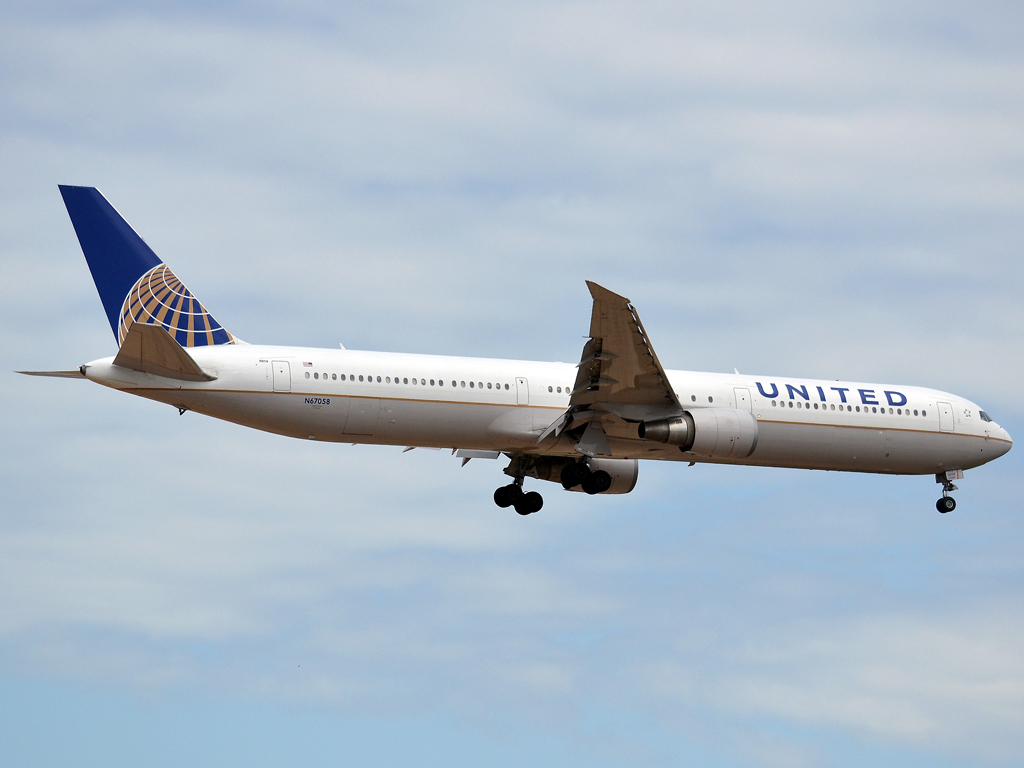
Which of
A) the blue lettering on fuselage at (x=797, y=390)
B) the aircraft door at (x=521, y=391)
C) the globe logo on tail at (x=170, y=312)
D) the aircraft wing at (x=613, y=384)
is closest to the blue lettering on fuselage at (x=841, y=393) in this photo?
the blue lettering on fuselage at (x=797, y=390)

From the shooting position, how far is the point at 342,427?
27969mm

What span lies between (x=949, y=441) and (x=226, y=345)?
1875cm

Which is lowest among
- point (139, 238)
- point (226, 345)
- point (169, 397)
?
point (169, 397)

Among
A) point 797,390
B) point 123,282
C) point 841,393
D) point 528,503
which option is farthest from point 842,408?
point 123,282

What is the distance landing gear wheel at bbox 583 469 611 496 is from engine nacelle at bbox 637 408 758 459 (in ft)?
8.94

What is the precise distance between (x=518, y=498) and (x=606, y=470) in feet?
8.65

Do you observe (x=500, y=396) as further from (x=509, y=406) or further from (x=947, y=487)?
(x=947, y=487)

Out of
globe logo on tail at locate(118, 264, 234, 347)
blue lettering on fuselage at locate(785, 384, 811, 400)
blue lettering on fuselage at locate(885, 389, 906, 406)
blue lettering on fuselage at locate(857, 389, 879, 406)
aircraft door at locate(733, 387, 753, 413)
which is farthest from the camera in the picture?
blue lettering on fuselage at locate(885, 389, 906, 406)

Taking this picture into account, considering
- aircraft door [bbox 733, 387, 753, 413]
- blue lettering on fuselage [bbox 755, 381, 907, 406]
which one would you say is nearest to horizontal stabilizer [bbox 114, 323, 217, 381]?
aircraft door [bbox 733, 387, 753, 413]

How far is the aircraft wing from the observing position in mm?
26938

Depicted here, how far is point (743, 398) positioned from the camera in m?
31.2

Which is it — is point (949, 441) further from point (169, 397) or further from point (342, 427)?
point (169, 397)

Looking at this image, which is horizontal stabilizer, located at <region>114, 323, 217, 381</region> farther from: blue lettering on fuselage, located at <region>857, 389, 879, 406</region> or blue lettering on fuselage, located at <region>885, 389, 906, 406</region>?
blue lettering on fuselage, located at <region>885, 389, 906, 406</region>

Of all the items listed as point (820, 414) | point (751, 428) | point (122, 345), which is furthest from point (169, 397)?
point (820, 414)
